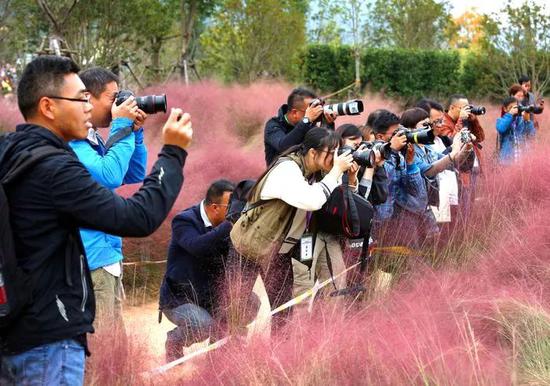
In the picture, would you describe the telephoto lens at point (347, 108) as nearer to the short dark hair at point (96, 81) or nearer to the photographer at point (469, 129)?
the photographer at point (469, 129)

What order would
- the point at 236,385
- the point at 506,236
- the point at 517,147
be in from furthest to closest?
1. the point at 517,147
2. the point at 506,236
3. the point at 236,385

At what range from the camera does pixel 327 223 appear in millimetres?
4773

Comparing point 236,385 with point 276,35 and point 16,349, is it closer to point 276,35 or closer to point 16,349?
point 16,349

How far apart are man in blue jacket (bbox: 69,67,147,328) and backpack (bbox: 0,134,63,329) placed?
3.79 ft

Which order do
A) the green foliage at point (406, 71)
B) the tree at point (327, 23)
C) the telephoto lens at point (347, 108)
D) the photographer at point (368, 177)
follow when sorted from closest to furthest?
the photographer at point (368, 177)
the telephoto lens at point (347, 108)
the green foliage at point (406, 71)
the tree at point (327, 23)

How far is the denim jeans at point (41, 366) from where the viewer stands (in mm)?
2498

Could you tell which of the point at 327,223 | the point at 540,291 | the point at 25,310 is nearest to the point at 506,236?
the point at 540,291

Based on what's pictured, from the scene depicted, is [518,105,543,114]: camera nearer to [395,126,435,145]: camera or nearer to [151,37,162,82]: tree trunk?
[395,126,435,145]: camera

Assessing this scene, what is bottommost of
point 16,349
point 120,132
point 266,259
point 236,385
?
point 236,385

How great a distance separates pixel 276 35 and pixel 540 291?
16.4m

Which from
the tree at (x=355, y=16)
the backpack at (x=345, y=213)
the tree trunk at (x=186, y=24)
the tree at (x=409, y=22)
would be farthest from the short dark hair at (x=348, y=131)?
the tree at (x=409, y=22)

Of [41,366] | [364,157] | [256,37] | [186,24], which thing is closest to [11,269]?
[41,366]

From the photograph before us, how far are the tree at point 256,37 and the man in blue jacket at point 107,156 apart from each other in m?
15.9

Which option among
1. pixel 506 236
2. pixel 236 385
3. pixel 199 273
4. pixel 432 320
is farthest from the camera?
pixel 506 236
